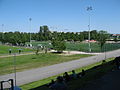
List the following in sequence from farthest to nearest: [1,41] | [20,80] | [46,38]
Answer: [46,38] → [1,41] → [20,80]

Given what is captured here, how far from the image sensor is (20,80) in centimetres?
1875

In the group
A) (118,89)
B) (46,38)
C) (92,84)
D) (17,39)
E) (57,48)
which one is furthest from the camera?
(46,38)

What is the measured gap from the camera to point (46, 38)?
417 feet

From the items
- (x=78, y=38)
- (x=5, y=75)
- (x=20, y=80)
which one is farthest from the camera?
(x=78, y=38)

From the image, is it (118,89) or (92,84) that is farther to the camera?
(92,84)

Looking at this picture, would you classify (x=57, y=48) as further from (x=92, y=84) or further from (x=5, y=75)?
(x=92, y=84)

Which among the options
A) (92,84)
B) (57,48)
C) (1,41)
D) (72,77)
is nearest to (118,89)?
(92,84)

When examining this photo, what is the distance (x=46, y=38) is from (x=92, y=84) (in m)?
116

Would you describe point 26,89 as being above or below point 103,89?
below

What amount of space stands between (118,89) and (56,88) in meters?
3.25

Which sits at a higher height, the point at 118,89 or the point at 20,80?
the point at 118,89

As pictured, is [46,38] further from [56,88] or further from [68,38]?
[56,88]

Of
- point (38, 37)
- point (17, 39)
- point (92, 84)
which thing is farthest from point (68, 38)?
point (92, 84)

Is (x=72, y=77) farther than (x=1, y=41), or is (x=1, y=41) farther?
(x=1, y=41)
